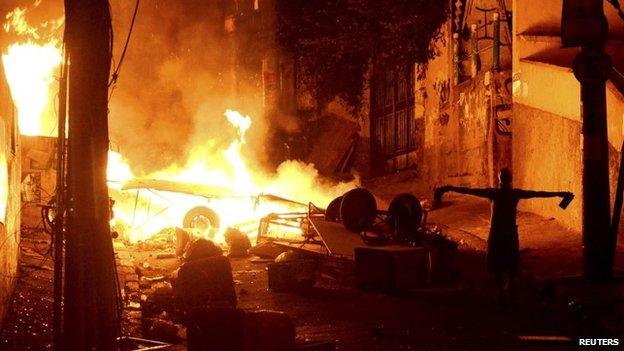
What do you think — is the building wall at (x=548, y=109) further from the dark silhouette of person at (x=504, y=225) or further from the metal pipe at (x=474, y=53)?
the dark silhouette of person at (x=504, y=225)

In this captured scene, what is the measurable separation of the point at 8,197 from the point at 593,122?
7.64 meters

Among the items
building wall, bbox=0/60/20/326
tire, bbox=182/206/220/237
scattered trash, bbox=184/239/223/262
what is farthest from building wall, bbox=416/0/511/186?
building wall, bbox=0/60/20/326

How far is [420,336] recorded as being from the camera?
798 centimetres

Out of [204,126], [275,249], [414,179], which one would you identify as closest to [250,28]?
[204,126]

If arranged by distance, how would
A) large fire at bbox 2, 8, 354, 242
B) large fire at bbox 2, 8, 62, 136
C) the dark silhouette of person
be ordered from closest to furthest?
the dark silhouette of person < large fire at bbox 2, 8, 354, 242 < large fire at bbox 2, 8, 62, 136

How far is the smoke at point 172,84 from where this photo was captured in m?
31.6

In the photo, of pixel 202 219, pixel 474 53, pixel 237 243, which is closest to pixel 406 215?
pixel 237 243

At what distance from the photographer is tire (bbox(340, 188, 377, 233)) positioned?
1324 centimetres

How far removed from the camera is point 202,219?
17703 mm

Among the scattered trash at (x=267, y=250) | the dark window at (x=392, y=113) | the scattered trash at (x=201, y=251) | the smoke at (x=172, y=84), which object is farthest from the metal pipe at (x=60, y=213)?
the smoke at (x=172, y=84)

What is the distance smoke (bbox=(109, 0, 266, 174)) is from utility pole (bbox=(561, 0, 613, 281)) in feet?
73.0

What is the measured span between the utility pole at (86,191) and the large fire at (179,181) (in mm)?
7319

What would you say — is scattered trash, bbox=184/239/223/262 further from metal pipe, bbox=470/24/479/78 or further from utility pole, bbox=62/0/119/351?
metal pipe, bbox=470/24/479/78

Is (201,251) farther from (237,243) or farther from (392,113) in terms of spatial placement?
(392,113)
